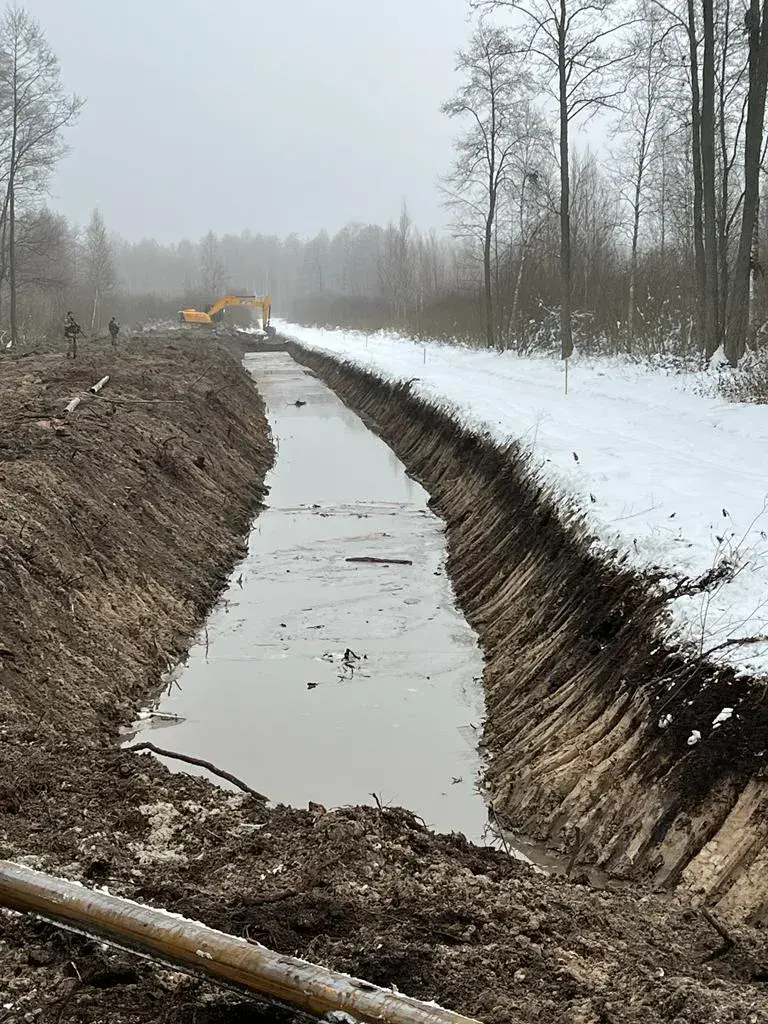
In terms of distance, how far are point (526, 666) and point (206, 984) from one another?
497 centimetres

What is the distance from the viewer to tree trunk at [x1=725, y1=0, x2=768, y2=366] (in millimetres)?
16547

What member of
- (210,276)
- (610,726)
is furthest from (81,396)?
(210,276)

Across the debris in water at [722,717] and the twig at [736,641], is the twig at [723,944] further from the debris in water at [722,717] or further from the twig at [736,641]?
the twig at [736,641]

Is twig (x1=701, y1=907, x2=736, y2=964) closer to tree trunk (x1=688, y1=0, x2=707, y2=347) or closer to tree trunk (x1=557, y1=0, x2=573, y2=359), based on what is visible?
tree trunk (x1=688, y1=0, x2=707, y2=347)

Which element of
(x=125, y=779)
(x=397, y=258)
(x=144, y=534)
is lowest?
(x=125, y=779)

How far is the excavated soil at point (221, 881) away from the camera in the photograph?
3289mm

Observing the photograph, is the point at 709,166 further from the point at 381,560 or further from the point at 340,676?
the point at 340,676

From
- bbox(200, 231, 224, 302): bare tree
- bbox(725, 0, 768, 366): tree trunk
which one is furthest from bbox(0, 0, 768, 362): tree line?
bbox(200, 231, 224, 302): bare tree

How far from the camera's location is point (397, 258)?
68250mm

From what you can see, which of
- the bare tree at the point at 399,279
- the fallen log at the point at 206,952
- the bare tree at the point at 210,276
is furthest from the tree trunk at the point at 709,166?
the bare tree at the point at 210,276

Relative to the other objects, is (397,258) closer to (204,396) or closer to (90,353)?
(90,353)

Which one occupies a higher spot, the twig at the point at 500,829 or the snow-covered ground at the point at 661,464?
the snow-covered ground at the point at 661,464

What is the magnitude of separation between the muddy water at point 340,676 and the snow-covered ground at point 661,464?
2.03 meters

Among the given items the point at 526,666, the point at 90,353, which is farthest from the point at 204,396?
the point at 526,666
